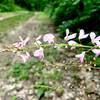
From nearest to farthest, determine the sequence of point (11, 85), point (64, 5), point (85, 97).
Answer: point (85, 97)
point (11, 85)
point (64, 5)

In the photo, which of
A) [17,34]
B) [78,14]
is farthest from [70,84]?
[17,34]

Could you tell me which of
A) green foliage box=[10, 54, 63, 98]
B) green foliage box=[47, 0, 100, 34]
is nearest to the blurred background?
green foliage box=[47, 0, 100, 34]

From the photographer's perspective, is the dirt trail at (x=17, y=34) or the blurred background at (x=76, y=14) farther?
the blurred background at (x=76, y=14)

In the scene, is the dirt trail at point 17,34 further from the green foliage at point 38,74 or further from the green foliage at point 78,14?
the green foliage at point 78,14

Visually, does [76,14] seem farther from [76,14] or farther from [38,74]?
[38,74]

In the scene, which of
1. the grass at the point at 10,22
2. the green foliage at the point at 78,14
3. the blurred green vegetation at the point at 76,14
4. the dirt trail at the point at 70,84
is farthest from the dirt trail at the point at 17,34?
the green foliage at the point at 78,14

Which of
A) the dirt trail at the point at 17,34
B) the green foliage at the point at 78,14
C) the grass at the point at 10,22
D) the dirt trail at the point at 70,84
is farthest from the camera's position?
the grass at the point at 10,22

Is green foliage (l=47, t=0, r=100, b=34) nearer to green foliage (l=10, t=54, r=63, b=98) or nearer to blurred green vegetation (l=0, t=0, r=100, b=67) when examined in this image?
blurred green vegetation (l=0, t=0, r=100, b=67)

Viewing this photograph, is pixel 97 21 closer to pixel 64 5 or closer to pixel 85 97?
pixel 64 5

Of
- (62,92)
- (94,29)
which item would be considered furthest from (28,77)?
(94,29)

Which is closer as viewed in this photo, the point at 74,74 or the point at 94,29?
the point at 74,74

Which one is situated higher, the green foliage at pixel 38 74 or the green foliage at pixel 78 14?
the green foliage at pixel 78 14
